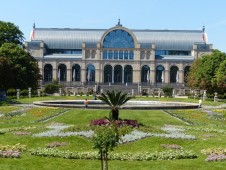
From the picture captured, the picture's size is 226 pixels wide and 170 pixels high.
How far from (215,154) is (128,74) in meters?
106

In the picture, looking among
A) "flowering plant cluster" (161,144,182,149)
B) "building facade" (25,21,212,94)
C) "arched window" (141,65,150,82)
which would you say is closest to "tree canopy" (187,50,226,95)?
"building facade" (25,21,212,94)

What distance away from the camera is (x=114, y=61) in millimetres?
123938

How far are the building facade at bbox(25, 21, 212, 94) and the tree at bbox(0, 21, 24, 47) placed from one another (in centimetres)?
3368

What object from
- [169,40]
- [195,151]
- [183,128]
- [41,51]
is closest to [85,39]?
[41,51]

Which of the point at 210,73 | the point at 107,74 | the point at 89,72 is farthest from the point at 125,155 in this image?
the point at 107,74

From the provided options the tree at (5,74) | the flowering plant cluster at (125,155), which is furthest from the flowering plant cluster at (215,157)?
the tree at (5,74)

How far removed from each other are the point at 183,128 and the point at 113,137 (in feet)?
57.8

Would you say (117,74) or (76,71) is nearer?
(117,74)

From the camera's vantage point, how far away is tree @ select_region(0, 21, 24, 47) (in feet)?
288

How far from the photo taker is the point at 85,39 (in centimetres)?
13425

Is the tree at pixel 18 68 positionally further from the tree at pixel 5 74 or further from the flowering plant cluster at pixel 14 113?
the flowering plant cluster at pixel 14 113

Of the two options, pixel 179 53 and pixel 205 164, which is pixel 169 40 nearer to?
pixel 179 53

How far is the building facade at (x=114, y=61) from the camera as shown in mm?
123812

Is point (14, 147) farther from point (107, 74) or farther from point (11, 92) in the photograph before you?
point (107, 74)
